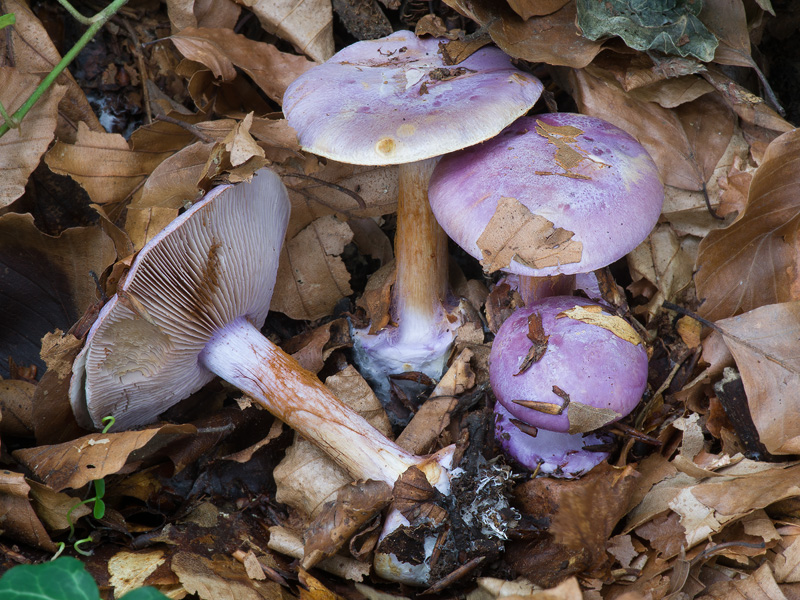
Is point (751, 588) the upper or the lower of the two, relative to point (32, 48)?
lower

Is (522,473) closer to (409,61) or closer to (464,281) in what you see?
(464,281)

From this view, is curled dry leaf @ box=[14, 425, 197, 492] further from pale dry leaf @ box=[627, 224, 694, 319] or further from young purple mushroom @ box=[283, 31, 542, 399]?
pale dry leaf @ box=[627, 224, 694, 319]

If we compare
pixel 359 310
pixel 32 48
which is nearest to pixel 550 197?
pixel 359 310

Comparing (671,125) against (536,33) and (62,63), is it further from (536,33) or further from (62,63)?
(62,63)

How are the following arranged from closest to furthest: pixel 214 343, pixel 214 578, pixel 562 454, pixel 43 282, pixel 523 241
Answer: pixel 523 241 → pixel 214 578 → pixel 562 454 → pixel 214 343 → pixel 43 282

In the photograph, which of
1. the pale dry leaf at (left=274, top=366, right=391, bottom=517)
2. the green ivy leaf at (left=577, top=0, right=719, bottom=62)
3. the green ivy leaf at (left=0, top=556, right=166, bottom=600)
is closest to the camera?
the green ivy leaf at (left=0, top=556, right=166, bottom=600)

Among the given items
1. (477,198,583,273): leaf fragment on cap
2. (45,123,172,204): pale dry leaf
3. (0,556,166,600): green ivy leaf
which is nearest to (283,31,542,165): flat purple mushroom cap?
(477,198,583,273): leaf fragment on cap

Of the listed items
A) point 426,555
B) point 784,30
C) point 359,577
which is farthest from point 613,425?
point 784,30

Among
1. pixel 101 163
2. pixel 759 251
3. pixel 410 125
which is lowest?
pixel 759 251
